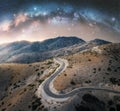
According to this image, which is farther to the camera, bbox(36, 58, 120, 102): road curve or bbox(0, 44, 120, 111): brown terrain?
bbox(36, 58, 120, 102): road curve

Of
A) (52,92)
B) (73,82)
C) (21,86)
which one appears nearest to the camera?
(52,92)

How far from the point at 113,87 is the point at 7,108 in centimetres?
5364

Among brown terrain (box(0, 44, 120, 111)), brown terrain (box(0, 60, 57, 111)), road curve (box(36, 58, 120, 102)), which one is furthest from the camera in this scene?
brown terrain (box(0, 60, 57, 111))

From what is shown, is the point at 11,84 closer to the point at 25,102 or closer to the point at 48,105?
the point at 25,102

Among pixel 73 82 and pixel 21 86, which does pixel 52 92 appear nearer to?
pixel 73 82

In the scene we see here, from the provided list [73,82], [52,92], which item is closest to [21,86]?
[52,92]

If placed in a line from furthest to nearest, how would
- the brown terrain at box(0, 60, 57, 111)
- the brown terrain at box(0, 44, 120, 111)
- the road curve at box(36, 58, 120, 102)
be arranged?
the brown terrain at box(0, 60, 57, 111) < the road curve at box(36, 58, 120, 102) < the brown terrain at box(0, 44, 120, 111)

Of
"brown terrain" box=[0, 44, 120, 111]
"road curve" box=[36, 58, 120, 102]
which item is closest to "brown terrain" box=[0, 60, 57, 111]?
"brown terrain" box=[0, 44, 120, 111]

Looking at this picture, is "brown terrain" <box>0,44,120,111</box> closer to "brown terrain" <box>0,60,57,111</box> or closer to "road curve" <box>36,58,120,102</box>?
"brown terrain" <box>0,60,57,111</box>

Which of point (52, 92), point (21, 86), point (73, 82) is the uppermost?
point (21, 86)

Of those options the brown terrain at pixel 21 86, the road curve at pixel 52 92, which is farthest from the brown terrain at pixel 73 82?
the road curve at pixel 52 92

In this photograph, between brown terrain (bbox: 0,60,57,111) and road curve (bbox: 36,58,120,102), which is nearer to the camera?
road curve (bbox: 36,58,120,102)

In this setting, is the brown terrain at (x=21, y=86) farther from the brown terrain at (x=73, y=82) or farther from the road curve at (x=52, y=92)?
the road curve at (x=52, y=92)

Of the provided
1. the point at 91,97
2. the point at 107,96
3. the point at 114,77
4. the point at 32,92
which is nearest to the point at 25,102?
the point at 32,92
